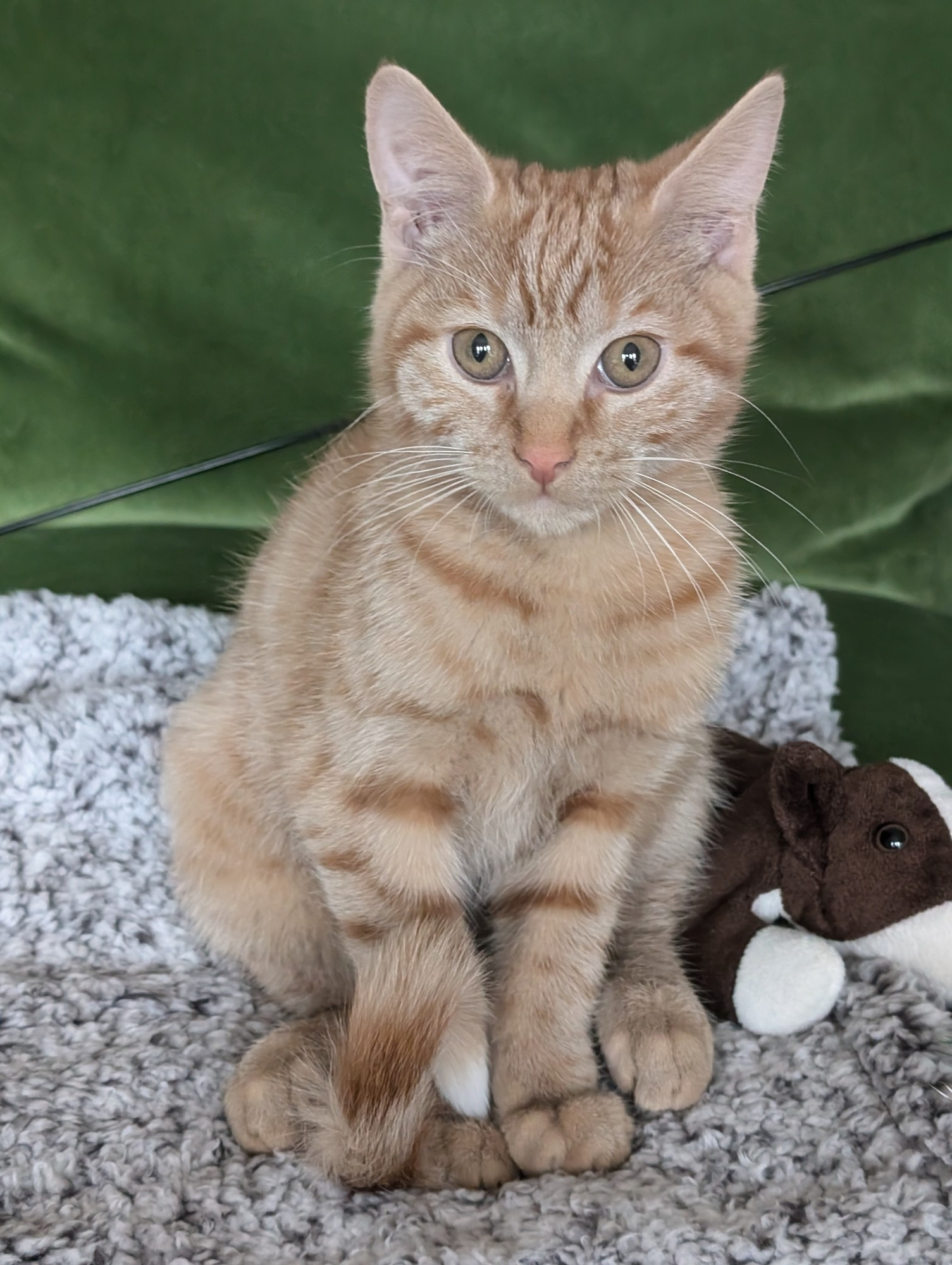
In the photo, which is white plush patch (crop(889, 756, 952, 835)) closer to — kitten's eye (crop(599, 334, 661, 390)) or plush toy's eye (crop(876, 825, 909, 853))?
plush toy's eye (crop(876, 825, 909, 853))

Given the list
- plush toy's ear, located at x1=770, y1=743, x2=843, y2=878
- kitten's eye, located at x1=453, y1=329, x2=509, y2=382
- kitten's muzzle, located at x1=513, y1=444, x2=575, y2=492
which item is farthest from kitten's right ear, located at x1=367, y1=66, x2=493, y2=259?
plush toy's ear, located at x1=770, y1=743, x2=843, y2=878

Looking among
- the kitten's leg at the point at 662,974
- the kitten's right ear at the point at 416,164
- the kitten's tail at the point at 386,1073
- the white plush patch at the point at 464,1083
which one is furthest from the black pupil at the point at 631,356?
the white plush patch at the point at 464,1083

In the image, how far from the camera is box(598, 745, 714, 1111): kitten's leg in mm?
1104

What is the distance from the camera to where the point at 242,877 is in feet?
4.32

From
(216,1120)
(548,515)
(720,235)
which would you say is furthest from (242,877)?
(720,235)

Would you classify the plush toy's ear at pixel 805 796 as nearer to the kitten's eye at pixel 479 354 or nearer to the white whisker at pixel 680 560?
the white whisker at pixel 680 560

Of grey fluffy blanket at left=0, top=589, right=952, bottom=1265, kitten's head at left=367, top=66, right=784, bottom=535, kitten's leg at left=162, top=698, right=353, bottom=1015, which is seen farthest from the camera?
kitten's leg at left=162, top=698, right=353, bottom=1015

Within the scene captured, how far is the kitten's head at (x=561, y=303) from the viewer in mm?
1022

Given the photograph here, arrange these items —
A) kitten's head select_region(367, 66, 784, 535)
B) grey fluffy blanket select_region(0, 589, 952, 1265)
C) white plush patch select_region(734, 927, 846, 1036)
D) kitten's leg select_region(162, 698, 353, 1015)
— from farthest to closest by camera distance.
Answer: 1. kitten's leg select_region(162, 698, 353, 1015)
2. white plush patch select_region(734, 927, 846, 1036)
3. kitten's head select_region(367, 66, 784, 535)
4. grey fluffy blanket select_region(0, 589, 952, 1265)

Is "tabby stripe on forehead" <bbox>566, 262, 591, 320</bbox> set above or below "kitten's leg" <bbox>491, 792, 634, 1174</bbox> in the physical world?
above

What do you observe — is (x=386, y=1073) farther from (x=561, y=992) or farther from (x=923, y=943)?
(x=923, y=943)

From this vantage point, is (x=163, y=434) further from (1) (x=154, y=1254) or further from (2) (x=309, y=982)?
(1) (x=154, y=1254)

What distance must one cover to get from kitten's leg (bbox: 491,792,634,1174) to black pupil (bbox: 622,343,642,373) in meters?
0.41

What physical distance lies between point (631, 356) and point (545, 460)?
0.14 meters
